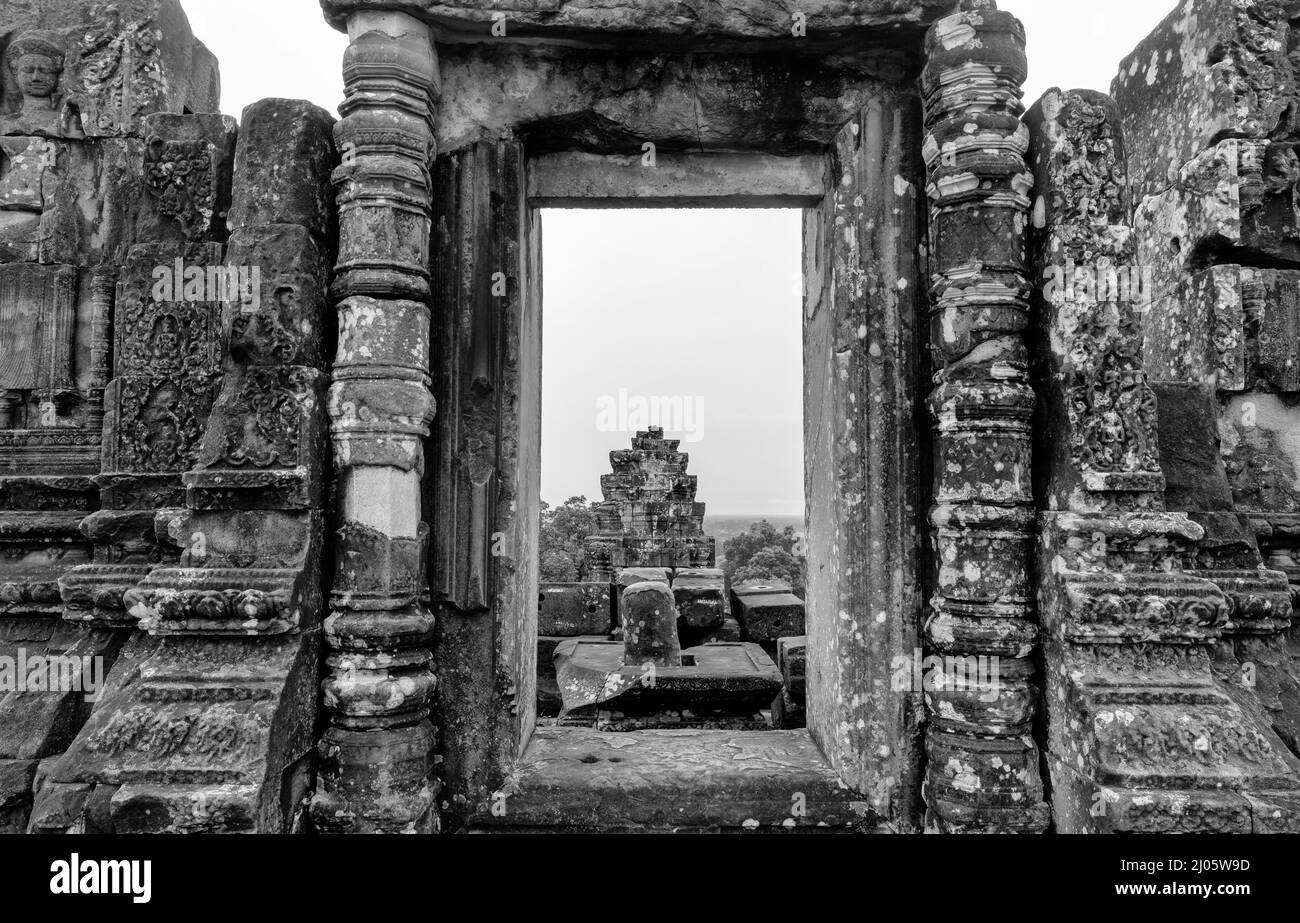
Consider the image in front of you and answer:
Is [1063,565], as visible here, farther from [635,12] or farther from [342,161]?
[342,161]

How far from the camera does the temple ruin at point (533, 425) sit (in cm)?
289

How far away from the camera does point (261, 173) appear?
123 inches

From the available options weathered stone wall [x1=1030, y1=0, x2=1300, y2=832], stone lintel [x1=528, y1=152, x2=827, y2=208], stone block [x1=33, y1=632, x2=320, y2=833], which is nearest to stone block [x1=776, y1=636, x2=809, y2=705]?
weathered stone wall [x1=1030, y1=0, x2=1300, y2=832]

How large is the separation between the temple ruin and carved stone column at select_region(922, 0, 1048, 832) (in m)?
0.02

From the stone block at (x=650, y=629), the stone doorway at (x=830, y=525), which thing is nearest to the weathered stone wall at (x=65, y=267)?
the stone doorway at (x=830, y=525)

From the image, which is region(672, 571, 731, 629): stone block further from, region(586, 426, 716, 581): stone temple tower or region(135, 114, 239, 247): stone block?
region(135, 114, 239, 247): stone block

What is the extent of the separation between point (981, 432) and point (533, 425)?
2.20 meters

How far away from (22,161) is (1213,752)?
6091 millimetres

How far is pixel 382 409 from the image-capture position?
3055 mm

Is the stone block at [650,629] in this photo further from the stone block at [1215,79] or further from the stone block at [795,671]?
the stone block at [1215,79]

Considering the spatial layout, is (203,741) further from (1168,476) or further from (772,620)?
(772,620)

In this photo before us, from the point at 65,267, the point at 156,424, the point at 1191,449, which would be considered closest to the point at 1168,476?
the point at 1191,449
